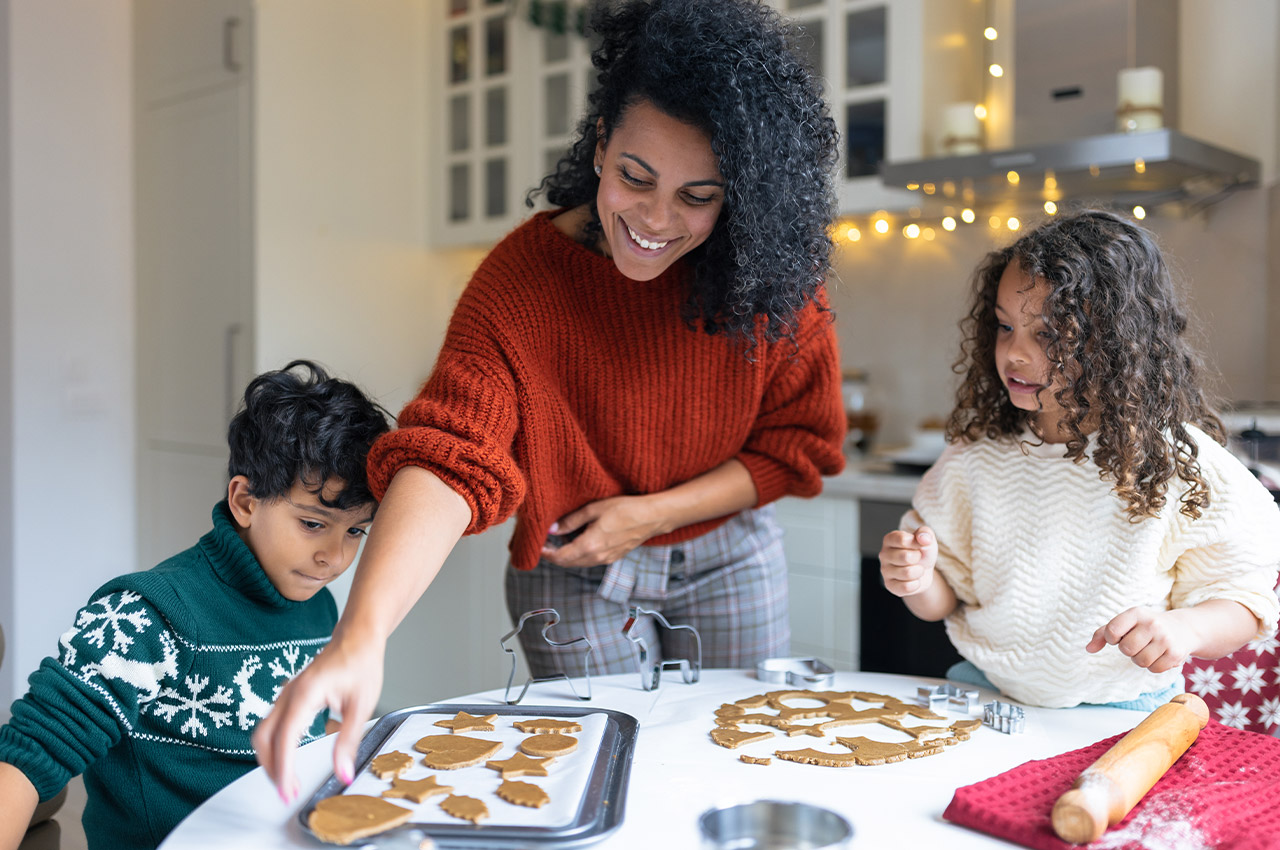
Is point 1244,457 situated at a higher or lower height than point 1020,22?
lower

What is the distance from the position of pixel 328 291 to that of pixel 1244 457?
2346 millimetres

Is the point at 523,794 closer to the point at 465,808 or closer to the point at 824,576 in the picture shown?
the point at 465,808

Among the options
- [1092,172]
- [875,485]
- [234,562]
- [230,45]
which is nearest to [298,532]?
[234,562]

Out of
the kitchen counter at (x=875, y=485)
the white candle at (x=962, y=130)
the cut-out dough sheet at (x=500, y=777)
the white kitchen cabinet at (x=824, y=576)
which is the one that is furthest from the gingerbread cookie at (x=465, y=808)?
the white candle at (x=962, y=130)

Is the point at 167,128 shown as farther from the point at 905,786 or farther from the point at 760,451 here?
the point at 905,786

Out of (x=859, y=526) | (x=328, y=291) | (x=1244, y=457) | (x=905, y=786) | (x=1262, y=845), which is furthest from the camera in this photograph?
(x=328, y=291)

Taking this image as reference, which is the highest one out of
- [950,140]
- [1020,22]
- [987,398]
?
[1020,22]

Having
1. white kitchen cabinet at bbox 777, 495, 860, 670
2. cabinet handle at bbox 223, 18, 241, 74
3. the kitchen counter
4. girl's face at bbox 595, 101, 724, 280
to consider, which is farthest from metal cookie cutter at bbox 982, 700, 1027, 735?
cabinet handle at bbox 223, 18, 241, 74

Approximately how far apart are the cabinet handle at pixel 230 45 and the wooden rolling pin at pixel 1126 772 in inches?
109

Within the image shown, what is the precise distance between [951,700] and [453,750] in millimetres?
512

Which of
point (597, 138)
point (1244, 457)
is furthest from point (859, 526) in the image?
point (597, 138)

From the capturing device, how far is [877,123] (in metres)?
2.55

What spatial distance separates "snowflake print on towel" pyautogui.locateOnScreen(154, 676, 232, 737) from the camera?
105cm

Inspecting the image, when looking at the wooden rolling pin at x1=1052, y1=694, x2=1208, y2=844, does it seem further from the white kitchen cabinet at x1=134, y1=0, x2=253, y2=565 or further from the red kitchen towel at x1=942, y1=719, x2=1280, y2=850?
the white kitchen cabinet at x1=134, y1=0, x2=253, y2=565
